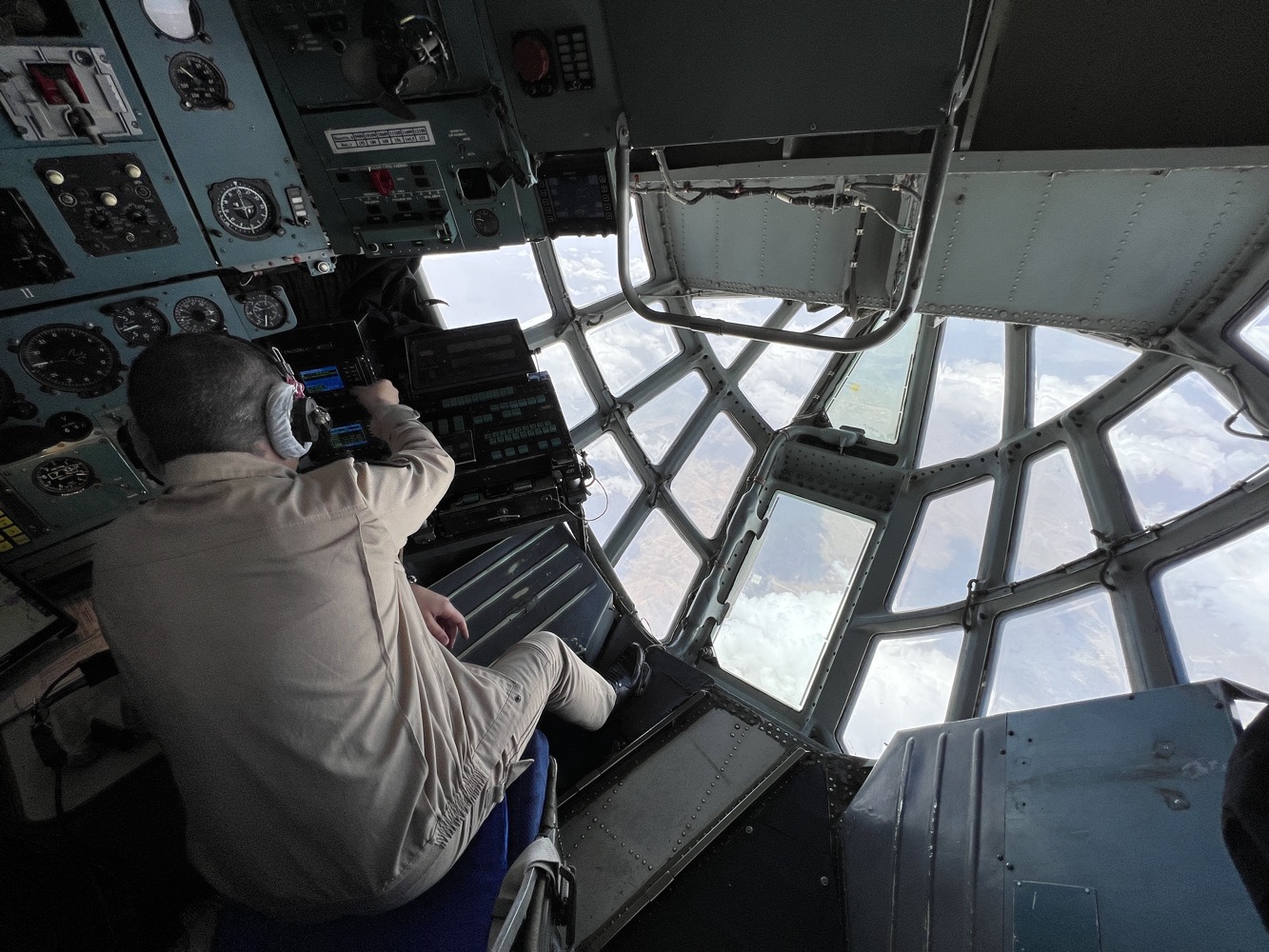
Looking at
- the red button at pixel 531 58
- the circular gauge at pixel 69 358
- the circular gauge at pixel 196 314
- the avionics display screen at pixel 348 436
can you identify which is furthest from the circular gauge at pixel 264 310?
the red button at pixel 531 58

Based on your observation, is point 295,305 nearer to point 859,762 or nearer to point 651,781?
point 651,781

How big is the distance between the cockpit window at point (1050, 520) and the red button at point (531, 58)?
3.70 m

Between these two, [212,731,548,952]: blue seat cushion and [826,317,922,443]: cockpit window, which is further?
[826,317,922,443]: cockpit window

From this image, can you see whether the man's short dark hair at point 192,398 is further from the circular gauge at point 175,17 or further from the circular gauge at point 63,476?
the circular gauge at point 63,476

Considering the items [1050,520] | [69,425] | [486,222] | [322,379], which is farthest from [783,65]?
[1050,520]

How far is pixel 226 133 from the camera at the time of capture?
180 centimetres

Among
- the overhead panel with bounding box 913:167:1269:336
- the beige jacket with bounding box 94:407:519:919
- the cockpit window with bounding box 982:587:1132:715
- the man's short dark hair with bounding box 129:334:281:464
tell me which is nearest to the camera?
the beige jacket with bounding box 94:407:519:919

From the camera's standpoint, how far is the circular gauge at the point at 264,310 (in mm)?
2143

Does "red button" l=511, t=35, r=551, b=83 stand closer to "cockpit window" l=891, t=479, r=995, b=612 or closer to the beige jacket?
the beige jacket

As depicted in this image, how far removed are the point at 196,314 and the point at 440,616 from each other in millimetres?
1442

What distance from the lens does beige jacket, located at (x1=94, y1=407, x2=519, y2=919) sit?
1.00 metres

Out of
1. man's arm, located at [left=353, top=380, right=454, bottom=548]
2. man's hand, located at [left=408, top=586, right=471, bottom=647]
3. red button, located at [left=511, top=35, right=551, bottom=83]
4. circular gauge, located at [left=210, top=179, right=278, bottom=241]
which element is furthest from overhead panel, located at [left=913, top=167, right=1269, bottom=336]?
circular gauge, located at [left=210, top=179, right=278, bottom=241]

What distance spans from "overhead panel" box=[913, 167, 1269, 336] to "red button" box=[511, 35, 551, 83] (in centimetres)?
195

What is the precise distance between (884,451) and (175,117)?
15.9 ft
